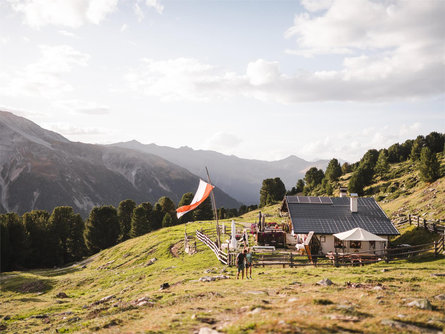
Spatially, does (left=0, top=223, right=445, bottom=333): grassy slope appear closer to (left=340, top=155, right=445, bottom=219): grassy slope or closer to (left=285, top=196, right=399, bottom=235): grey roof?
(left=285, top=196, right=399, bottom=235): grey roof

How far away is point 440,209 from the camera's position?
48344mm

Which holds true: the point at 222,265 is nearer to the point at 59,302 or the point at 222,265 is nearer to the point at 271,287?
the point at 271,287

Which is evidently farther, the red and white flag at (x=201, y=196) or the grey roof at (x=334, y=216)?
the grey roof at (x=334, y=216)

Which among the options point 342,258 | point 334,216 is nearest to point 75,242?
point 334,216

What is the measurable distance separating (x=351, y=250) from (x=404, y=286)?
630 inches

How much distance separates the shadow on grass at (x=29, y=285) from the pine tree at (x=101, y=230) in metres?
32.3

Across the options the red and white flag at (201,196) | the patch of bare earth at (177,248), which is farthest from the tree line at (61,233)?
the red and white flag at (201,196)

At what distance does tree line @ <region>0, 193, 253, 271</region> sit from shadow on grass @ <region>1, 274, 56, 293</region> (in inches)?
962

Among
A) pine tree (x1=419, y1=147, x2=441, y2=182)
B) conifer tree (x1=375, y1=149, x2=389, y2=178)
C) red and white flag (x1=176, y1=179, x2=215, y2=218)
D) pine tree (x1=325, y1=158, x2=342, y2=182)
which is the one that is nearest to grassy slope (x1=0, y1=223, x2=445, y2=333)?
red and white flag (x1=176, y1=179, x2=215, y2=218)

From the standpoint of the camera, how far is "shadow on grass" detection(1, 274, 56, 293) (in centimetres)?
3788

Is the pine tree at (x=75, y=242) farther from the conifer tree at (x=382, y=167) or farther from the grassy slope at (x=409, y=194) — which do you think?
the conifer tree at (x=382, y=167)

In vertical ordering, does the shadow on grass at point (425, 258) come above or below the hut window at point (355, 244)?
below

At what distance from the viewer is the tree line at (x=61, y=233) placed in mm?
65812

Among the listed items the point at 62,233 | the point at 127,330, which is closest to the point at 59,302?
→ the point at 127,330
